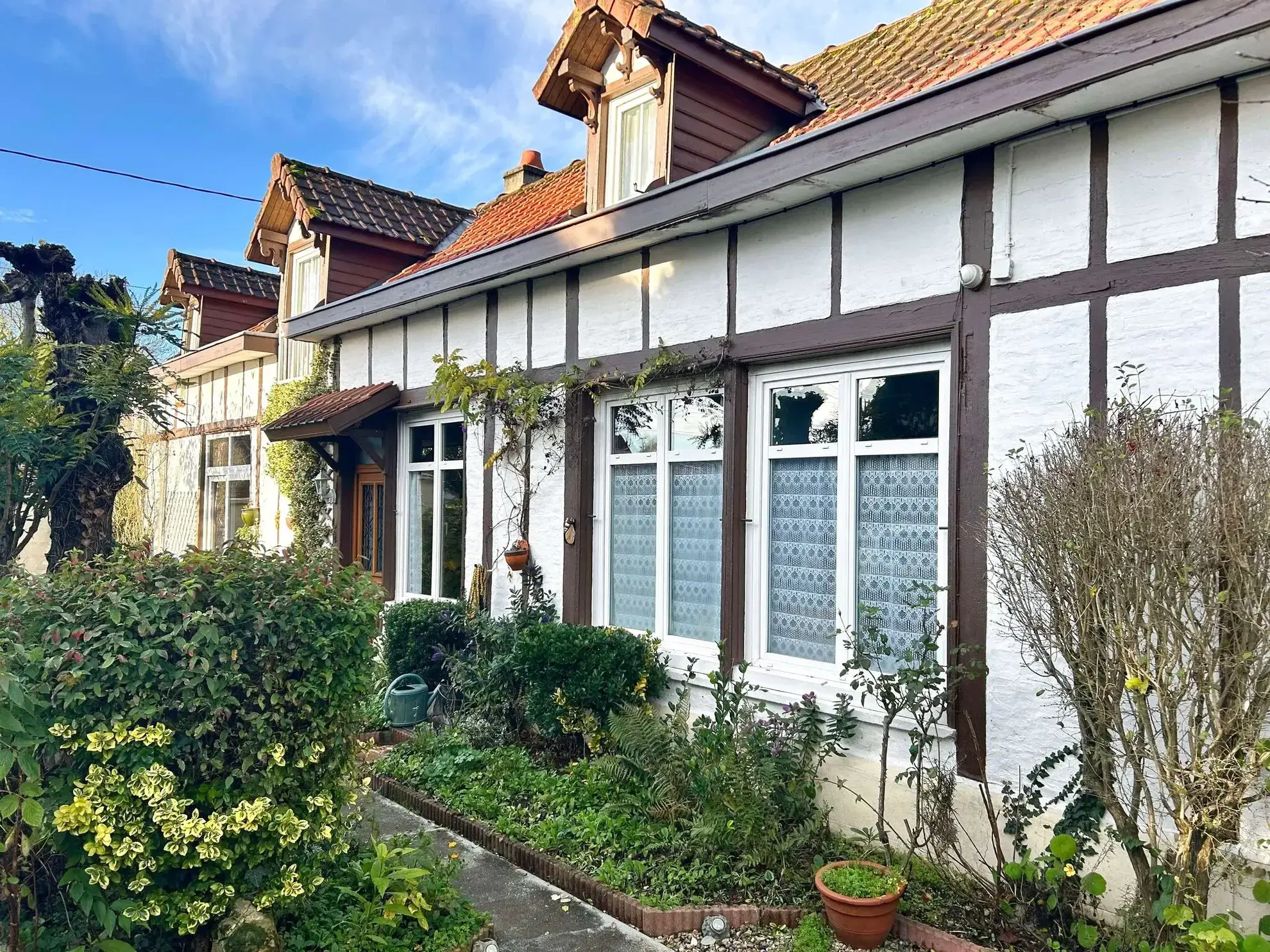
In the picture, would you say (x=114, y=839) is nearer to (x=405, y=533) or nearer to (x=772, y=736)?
(x=772, y=736)

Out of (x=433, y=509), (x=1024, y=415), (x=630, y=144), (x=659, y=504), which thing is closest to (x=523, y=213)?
(x=630, y=144)

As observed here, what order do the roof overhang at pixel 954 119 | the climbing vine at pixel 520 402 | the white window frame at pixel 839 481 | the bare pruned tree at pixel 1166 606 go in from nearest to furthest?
1. the bare pruned tree at pixel 1166 606
2. the roof overhang at pixel 954 119
3. the white window frame at pixel 839 481
4. the climbing vine at pixel 520 402

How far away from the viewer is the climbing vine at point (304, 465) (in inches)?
404

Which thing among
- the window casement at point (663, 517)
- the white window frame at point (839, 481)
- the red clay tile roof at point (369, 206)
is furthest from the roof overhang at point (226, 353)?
the white window frame at point (839, 481)

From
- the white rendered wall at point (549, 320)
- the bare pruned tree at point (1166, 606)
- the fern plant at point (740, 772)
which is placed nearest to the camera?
the bare pruned tree at point (1166, 606)

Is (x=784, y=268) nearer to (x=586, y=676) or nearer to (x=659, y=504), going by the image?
(x=659, y=504)

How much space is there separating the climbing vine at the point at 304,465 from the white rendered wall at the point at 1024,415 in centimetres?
791

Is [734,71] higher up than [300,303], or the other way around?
[734,71]

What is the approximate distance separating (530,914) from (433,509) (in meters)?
5.26

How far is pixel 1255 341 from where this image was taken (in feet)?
11.7

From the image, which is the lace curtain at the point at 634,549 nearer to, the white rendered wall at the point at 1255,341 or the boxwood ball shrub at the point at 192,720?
the boxwood ball shrub at the point at 192,720

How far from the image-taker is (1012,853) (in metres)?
4.20

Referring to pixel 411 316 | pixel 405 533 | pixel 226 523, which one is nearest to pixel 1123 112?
pixel 411 316

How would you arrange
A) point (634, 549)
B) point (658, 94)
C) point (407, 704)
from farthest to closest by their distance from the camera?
1. point (407, 704)
2. point (634, 549)
3. point (658, 94)
